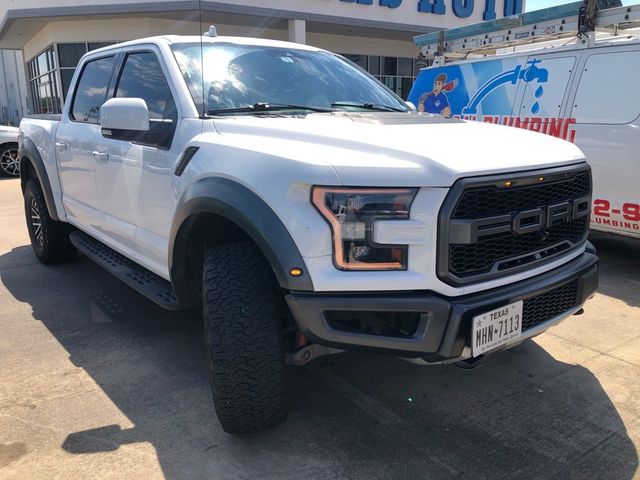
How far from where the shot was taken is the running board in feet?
10.5

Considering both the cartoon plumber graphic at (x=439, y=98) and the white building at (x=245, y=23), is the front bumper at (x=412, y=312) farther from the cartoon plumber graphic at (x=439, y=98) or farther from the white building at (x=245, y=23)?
the white building at (x=245, y=23)

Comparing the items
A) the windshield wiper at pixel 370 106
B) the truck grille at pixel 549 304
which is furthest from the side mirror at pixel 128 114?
the truck grille at pixel 549 304

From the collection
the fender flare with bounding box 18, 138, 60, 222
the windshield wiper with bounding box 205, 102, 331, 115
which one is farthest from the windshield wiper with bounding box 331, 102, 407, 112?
the fender flare with bounding box 18, 138, 60, 222

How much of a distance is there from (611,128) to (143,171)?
158 inches

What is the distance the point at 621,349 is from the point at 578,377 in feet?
1.86

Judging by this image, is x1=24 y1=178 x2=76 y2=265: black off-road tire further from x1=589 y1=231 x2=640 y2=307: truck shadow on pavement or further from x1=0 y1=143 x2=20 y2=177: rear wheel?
x1=0 y1=143 x2=20 y2=177: rear wheel

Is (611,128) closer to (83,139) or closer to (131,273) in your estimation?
(131,273)

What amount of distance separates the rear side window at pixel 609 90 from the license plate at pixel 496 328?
3327 millimetres

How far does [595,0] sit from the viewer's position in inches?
217

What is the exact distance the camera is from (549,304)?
8.49 feet

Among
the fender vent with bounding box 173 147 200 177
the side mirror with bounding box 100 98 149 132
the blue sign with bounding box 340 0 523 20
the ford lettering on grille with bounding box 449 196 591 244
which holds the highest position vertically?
the blue sign with bounding box 340 0 523 20

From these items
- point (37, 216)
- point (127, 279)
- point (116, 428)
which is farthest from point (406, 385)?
point (37, 216)

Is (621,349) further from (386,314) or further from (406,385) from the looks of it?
(386,314)

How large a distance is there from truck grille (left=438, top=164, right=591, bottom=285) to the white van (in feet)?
8.53
